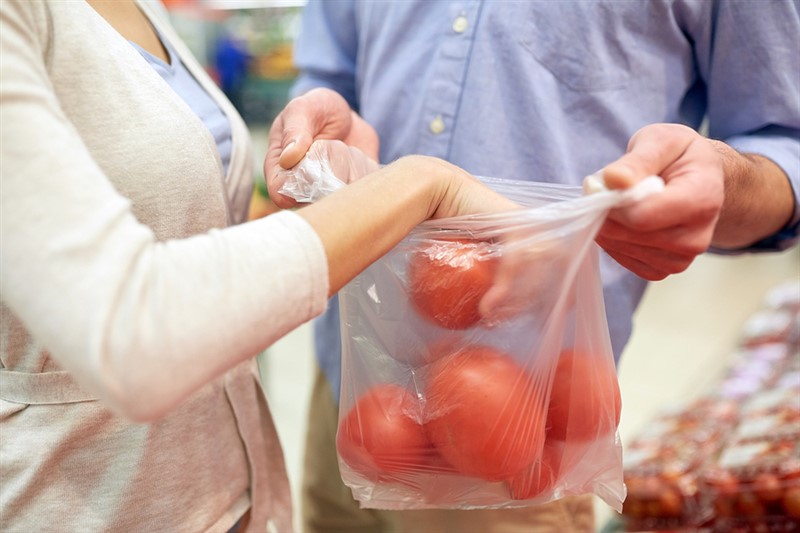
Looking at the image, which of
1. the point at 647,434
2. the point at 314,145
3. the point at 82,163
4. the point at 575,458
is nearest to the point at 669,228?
the point at 575,458

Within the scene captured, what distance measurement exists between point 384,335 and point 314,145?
0.79ft

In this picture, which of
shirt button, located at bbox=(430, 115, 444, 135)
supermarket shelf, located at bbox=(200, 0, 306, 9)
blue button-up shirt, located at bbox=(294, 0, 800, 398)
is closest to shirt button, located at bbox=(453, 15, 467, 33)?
blue button-up shirt, located at bbox=(294, 0, 800, 398)

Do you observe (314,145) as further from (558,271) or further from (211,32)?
(211,32)

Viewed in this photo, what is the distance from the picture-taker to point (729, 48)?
110 cm

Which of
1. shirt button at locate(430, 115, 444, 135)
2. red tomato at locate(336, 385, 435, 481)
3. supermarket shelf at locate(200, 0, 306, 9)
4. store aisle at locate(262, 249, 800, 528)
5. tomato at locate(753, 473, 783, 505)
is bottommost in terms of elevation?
store aisle at locate(262, 249, 800, 528)

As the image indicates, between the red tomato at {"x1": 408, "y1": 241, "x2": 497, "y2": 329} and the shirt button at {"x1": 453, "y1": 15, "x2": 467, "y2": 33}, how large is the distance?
0.47 m

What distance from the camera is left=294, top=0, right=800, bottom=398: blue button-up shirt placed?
1.08 metres

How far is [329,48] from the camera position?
4.55 feet

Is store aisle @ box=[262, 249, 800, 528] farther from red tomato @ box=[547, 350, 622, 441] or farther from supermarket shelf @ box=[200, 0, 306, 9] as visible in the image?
supermarket shelf @ box=[200, 0, 306, 9]

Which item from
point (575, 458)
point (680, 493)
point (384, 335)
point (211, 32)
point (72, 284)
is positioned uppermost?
point (72, 284)

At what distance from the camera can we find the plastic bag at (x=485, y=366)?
2.47ft

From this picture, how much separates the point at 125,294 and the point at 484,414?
14.2 inches

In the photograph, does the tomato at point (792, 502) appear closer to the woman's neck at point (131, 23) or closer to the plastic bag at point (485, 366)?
the plastic bag at point (485, 366)

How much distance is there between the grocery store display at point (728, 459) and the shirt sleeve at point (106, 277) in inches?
47.8
